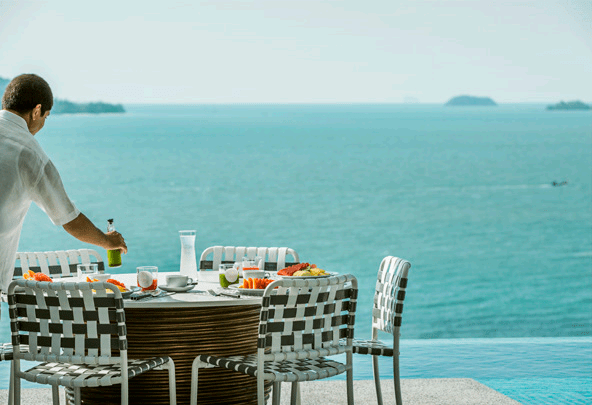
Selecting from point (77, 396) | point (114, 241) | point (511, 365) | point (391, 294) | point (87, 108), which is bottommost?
point (511, 365)

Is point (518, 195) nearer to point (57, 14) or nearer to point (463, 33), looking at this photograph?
point (463, 33)

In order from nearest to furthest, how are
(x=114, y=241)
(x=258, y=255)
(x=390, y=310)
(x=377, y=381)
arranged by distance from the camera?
1. (x=114, y=241)
2. (x=390, y=310)
3. (x=377, y=381)
4. (x=258, y=255)

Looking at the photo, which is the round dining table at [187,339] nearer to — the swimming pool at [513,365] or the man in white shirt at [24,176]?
the man in white shirt at [24,176]

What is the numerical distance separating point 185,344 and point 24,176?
2.83 ft

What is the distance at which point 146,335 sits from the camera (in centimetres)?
288

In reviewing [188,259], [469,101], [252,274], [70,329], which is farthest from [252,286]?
[469,101]

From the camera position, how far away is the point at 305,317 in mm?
2553

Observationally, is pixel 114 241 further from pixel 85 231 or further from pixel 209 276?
pixel 209 276

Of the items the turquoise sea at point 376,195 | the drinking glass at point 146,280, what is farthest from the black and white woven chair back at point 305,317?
the turquoise sea at point 376,195

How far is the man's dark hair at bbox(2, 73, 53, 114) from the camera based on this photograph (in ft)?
8.54

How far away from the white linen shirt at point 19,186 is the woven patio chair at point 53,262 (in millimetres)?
1034

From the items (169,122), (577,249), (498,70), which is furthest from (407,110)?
(577,249)

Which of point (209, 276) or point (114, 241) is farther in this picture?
point (209, 276)

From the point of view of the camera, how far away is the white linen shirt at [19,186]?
8.05 feet
